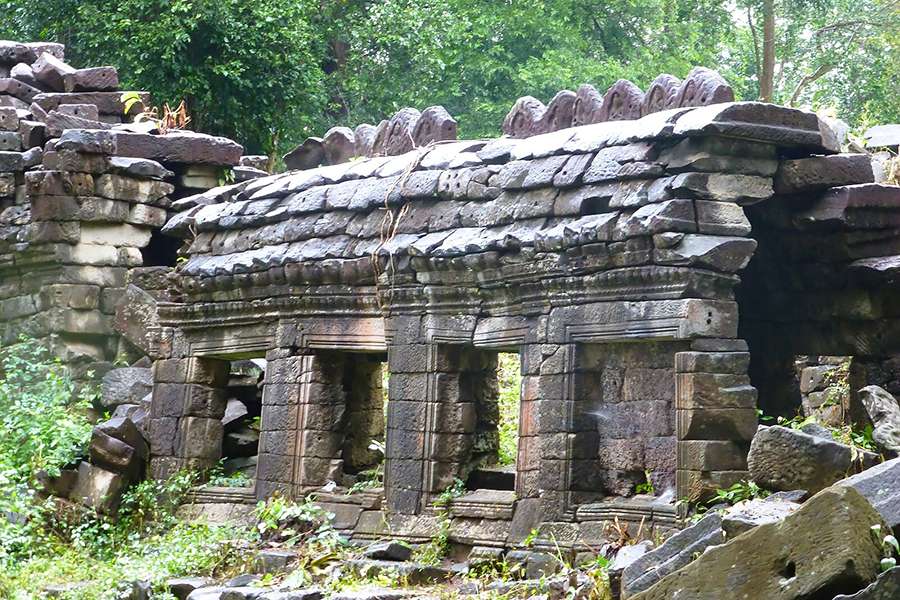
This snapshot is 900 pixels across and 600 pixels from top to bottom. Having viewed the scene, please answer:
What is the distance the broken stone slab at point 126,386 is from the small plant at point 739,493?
7.72 metres

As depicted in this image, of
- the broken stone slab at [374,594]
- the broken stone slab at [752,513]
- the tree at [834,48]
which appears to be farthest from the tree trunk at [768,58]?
the broken stone slab at [752,513]

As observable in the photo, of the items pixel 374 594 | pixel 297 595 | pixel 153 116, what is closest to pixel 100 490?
pixel 297 595

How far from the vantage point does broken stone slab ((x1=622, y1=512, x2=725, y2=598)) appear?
841 centimetres

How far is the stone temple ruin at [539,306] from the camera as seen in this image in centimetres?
1052

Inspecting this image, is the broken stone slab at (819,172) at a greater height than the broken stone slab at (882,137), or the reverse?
the broken stone slab at (882,137)

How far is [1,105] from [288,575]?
31.1 ft

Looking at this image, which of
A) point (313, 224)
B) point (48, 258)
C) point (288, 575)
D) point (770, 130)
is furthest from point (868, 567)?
point (48, 258)

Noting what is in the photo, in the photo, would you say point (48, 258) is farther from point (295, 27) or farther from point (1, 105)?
point (295, 27)

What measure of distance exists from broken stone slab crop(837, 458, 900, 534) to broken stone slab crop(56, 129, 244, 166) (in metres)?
11.1

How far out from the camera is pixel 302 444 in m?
13.3

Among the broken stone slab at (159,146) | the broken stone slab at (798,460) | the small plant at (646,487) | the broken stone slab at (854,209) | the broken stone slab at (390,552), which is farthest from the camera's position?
the broken stone slab at (159,146)

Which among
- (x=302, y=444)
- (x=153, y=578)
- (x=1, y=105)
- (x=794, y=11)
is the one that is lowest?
(x=153, y=578)

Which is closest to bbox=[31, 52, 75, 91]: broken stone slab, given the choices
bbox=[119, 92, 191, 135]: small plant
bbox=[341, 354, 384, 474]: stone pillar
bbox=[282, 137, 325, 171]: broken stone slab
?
bbox=[119, 92, 191, 135]: small plant

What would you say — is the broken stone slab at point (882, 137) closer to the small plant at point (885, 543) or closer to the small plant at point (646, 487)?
the small plant at point (646, 487)
